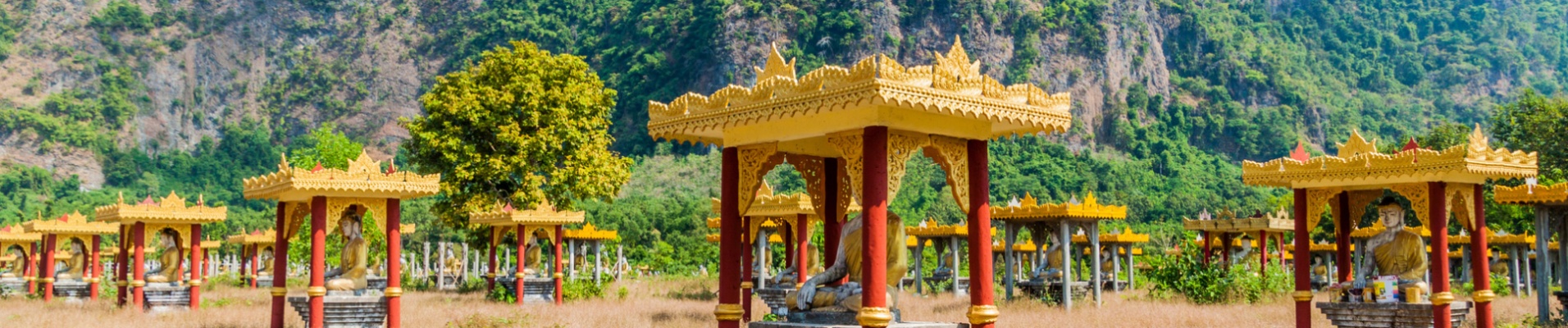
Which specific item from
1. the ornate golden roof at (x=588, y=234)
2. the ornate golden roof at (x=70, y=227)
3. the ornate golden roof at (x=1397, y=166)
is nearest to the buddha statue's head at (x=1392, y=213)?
the ornate golden roof at (x=1397, y=166)

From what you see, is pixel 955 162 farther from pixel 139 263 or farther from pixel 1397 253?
pixel 139 263

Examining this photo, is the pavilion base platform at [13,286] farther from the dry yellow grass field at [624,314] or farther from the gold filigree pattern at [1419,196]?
the gold filigree pattern at [1419,196]

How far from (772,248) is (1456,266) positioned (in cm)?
2113

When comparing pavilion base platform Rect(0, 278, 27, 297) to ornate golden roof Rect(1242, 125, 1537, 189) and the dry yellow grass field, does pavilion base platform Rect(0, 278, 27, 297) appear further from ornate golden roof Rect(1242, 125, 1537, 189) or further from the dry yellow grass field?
ornate golden roof Rect(1242, 125, 1537, 189)

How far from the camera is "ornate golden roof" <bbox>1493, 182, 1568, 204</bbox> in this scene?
1576cm

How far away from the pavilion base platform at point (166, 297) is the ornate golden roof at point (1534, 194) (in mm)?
21617

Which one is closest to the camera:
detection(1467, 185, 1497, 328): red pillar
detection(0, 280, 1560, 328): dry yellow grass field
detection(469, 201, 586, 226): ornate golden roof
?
detection(1467, 185, 1497, 328): red pillar

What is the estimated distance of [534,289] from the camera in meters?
27.8

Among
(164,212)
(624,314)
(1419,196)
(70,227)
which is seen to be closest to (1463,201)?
(1419,196)

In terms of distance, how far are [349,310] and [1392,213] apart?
510 inches

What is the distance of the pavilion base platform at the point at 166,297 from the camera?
75.5 ft

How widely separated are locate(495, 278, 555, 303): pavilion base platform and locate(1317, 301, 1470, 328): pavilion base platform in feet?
56.2

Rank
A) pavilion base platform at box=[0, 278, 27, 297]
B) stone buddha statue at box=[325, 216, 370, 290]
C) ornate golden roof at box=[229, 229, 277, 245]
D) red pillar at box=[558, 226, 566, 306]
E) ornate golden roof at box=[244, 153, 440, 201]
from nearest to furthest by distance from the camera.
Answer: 1. ornate golden roof at box=[244, 153, 440, 201]
2. stone buddha statue at box=[325, 216, 370, 290]
3. red pillar at box=[558, 226, 566, 306]
4. pavilion base platform at box=[0, 278, 27, 297]
5. ornate golden roof at box=[229, 229, 277, 245]

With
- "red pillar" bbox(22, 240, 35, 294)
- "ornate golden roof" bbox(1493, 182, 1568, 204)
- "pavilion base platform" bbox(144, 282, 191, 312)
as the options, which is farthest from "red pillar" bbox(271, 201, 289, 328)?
"red pillar" bbox(22, 240, 35, 294)
